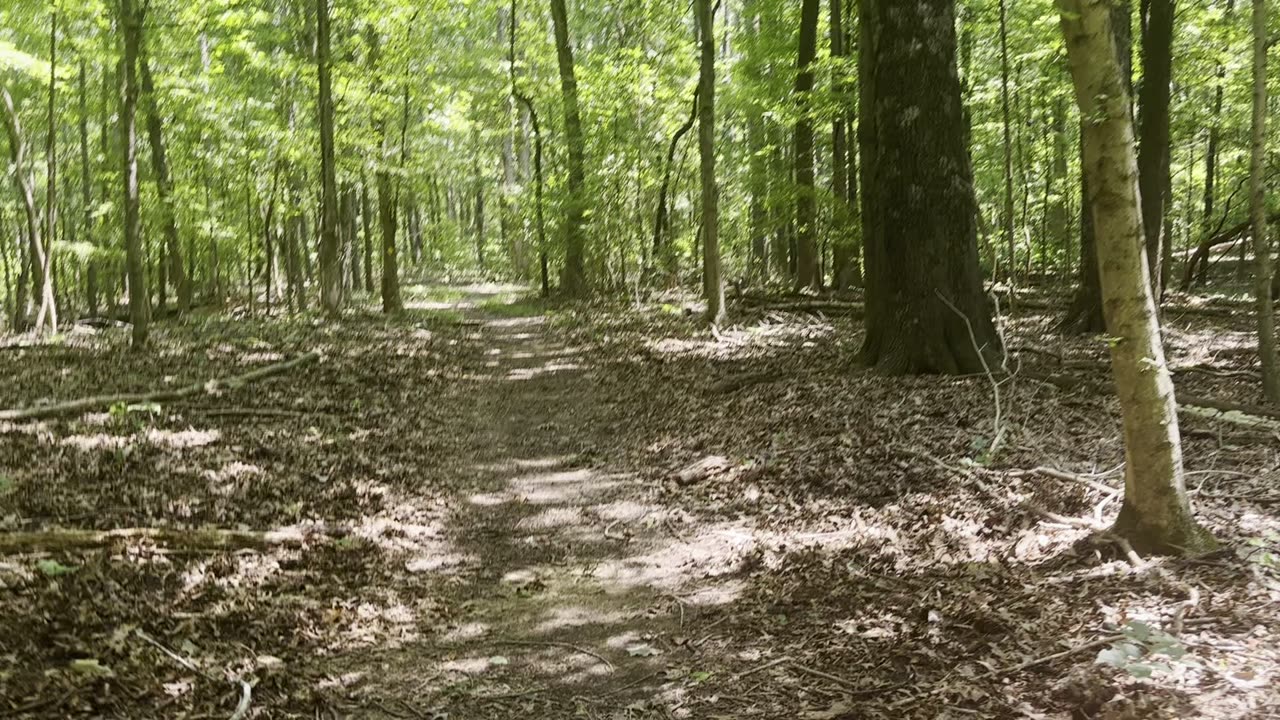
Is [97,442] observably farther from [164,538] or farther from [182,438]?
[164,538]

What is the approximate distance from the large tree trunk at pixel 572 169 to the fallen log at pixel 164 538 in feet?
50.2

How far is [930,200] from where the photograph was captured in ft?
27.9

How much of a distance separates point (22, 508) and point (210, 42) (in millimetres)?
25439

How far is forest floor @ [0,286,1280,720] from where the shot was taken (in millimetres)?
3764

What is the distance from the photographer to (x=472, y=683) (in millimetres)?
4320

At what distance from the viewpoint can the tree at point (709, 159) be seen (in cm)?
1384

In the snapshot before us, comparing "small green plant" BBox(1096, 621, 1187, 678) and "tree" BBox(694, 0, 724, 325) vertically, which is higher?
"tree" BBox(694, 0, 724, 325)

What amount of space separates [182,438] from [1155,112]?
1201cm

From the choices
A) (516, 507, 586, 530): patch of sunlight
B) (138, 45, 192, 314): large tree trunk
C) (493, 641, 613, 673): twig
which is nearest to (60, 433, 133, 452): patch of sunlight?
(516, 507, 586, 530): patch of sunlight

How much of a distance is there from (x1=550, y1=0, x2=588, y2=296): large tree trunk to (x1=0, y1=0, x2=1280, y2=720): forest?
212cm

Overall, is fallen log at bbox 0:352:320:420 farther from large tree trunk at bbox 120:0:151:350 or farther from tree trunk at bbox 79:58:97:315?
tree trunk at bbox 79:58:97:315

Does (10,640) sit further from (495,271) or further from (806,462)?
(495,271)

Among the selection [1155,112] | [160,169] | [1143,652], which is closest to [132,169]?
[160,169]

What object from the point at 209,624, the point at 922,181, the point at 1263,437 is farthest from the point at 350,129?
the point at 1263,437
